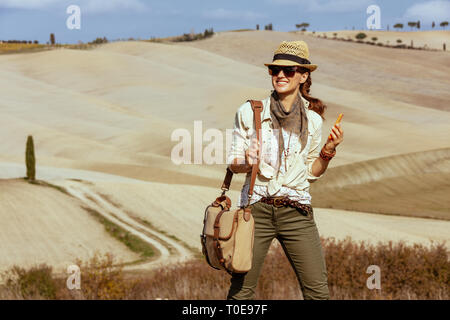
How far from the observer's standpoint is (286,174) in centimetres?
539

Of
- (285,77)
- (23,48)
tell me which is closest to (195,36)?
(23,48)

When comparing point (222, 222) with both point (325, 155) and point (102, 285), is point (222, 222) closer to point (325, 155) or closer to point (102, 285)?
point (325, 155)

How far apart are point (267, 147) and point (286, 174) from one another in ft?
0.82

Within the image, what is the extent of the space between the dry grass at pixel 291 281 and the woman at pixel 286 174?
887 cm

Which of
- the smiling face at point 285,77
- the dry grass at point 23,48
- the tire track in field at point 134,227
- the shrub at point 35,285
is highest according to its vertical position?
the dry grass at point 23,48

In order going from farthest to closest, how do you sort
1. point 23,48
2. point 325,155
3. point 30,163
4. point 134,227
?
1. point 23,48
2. point 30,163
3. point 134,227
4. point 325,155

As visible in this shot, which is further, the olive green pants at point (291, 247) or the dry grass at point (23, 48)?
the dry grass at point (23, 48)

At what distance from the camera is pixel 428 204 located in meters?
38.5

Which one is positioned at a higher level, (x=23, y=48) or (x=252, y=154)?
(x=23, y=48)

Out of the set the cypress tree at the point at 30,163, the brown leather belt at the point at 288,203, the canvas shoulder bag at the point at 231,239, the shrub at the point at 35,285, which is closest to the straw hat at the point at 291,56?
the brown leather belt at the point at 288,203

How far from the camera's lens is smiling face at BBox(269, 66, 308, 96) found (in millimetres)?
5445

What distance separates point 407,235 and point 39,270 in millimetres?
17873

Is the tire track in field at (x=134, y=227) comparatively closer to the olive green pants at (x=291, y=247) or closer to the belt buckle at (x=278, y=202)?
the olive green pants at (x=291, y=247)

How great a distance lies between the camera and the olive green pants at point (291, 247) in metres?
5.38
